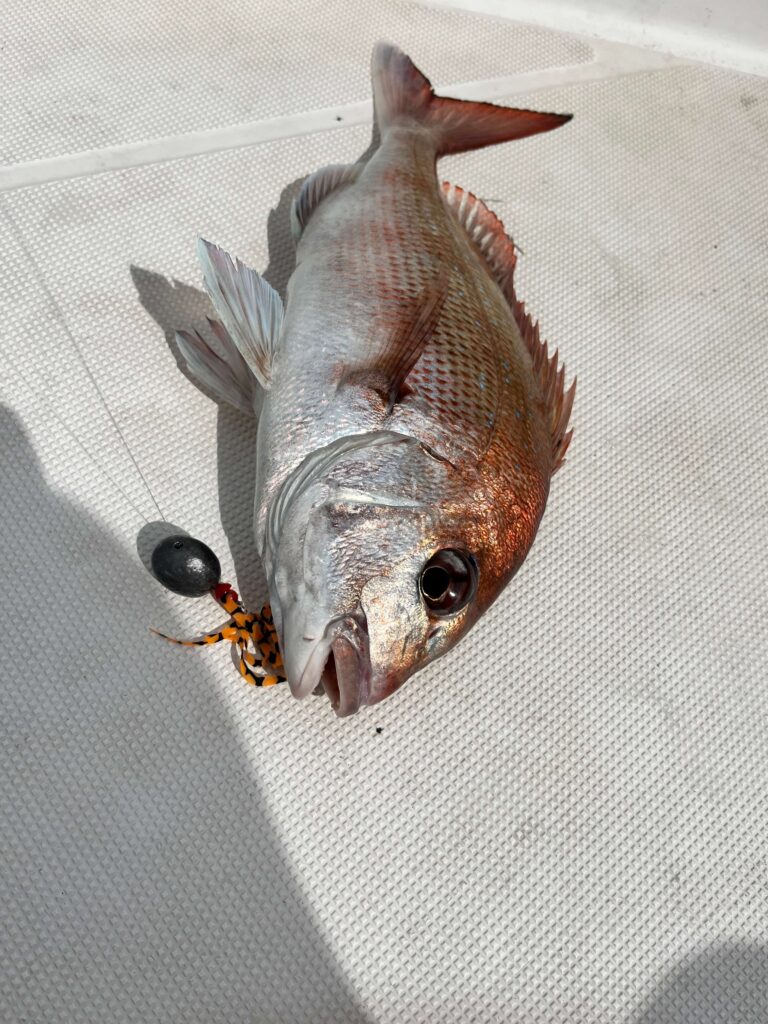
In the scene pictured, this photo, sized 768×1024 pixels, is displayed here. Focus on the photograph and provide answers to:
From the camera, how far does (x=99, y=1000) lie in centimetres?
131

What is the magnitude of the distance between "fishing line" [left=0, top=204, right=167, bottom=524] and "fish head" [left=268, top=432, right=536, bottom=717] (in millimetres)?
368

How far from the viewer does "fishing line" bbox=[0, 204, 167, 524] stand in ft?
5.41

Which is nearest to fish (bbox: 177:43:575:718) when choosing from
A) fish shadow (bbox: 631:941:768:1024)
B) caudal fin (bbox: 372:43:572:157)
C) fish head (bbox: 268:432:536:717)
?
fish head (bbox: 268:432:536:717)

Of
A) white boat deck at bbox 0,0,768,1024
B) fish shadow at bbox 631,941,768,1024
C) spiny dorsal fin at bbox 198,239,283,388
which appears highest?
spiny dorsal fin at bbox 198,239,283,388

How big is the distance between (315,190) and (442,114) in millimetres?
393

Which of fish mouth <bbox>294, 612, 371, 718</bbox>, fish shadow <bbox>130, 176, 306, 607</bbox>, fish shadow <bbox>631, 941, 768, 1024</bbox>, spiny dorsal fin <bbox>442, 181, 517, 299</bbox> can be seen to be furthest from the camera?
spiny dorsal fin <bbox>442, 181, 517, 299</bbox>

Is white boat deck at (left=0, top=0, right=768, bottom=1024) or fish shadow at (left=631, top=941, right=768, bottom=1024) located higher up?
white boat deck at (left=0, top=0, right=768, bottom=1024)

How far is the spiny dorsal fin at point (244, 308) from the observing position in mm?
1566

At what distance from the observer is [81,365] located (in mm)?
1742

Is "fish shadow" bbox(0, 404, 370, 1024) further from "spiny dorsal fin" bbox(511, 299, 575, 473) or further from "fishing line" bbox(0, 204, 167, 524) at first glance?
"spiny dorsal fin" bbox(511, 299, 575, 473)

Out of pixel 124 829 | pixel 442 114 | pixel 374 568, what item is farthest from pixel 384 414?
pixel 442 114

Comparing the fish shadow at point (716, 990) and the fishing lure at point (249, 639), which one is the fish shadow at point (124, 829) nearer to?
the fishing lure at point (249, 639)

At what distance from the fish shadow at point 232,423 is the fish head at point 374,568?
0.69 ft

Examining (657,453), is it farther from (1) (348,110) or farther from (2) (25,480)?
(2) (25,480)
